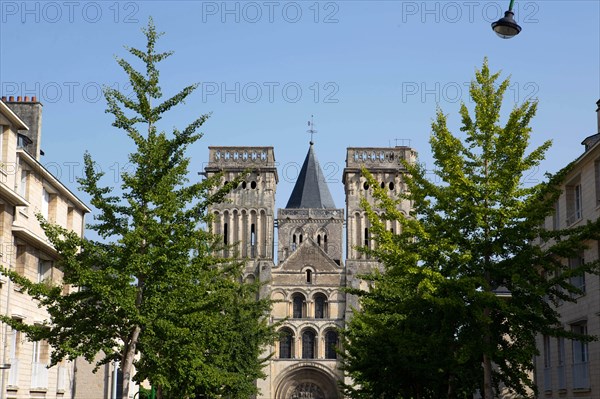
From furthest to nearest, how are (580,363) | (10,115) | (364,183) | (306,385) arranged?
1. (364,183)
2. (306,385)
3. (10,115)
4. (580,363)

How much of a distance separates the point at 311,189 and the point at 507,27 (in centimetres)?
6962

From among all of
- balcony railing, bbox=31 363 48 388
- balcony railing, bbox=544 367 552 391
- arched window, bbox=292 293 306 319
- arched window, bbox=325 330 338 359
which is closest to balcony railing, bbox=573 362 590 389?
balcony railing, bbox=544 367 552 391

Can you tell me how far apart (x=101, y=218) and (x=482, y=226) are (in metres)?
8.47

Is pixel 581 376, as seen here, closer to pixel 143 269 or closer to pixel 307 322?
pixel 143 269

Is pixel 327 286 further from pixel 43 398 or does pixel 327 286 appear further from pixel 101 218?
pixel 101 218

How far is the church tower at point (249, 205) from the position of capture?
72.0 m

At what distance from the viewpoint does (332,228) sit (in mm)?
78438

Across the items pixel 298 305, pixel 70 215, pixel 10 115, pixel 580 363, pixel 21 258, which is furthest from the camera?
Result: pixel 298 305

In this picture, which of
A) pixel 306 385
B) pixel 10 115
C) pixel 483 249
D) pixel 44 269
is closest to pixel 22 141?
pixel 10 115

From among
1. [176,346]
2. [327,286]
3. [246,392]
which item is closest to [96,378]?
[246,392]

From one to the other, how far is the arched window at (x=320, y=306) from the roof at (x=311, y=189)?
13.8m

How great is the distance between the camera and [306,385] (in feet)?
225

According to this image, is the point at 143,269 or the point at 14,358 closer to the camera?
the point at 143,269

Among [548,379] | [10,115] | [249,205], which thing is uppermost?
[249,205]
